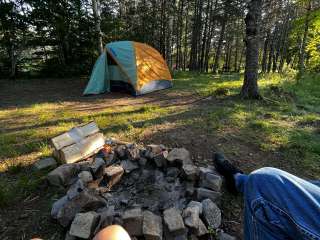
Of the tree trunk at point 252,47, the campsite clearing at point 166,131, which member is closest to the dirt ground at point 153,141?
the campsite clearing at point 166,131

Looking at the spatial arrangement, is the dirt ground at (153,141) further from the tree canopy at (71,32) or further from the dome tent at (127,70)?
the tree canopy at (71,32)

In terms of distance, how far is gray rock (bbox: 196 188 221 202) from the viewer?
2.47 metres

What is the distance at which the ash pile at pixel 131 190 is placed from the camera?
211 cm

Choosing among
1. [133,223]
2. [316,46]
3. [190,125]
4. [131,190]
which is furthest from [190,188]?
[316,46]

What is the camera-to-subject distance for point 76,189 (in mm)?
2492

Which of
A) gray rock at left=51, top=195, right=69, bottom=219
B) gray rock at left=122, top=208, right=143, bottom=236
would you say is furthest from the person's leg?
gray rock at left=51, top=195, right=69, bottom=219

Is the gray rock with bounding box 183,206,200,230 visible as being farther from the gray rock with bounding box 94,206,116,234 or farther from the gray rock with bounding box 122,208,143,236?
the gray rock with bounding box 94,206,116,234

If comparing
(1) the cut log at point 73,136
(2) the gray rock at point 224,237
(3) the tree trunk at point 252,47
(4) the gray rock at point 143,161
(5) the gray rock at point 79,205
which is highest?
(3) the tree trunk at point 252,47

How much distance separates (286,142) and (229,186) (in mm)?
1866

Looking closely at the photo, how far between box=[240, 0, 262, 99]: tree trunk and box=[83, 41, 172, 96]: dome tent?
3.33 m

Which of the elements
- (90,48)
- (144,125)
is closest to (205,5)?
(90,48)

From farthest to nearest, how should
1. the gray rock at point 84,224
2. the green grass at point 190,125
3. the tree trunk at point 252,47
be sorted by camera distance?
the tree trunk at point 252,47 → the green grass at point 190,125 → the gray rock at point 84,224

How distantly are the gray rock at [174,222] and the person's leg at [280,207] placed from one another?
0.77m

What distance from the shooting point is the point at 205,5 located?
1908cm
